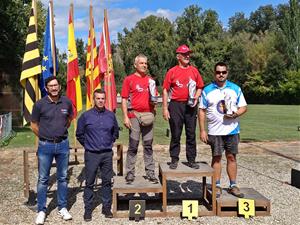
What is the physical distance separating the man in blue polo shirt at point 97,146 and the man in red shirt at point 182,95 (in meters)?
0.98

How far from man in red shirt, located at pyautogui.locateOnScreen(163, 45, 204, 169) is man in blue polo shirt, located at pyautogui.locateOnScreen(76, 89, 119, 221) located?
3.23 feet

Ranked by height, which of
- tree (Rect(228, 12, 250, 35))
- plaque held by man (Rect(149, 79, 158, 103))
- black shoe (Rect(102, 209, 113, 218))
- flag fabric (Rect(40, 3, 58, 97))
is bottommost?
black shoe (Rect(102, 209, 113, 218))

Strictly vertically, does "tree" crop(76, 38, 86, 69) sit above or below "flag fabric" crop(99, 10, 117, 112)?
above

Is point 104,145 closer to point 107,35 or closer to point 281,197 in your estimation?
point 281,197

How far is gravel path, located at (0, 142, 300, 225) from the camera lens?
237 inches

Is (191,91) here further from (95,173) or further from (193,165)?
(95,173)

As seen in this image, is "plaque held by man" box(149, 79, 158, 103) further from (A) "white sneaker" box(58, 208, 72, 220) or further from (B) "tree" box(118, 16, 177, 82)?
(B) "tree" box(118, 16, 177, 82)

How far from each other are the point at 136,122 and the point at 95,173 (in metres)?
1.02

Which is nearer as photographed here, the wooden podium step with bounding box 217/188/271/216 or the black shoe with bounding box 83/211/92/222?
the black shoe with bounding box 83/211/92/222

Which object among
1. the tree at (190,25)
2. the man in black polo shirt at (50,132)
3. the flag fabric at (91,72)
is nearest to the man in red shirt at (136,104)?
the man in black polo shirt at (50,132)

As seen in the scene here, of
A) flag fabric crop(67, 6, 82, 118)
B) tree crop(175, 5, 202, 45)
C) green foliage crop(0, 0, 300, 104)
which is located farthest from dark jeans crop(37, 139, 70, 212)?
tree crop(175, 5, 202, 45)

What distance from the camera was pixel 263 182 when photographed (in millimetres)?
8539

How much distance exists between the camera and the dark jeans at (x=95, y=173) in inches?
236

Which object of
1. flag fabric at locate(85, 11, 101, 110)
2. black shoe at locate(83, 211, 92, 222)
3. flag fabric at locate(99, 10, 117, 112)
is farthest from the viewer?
flag fabric at locate(99, 10, 117, 112)
